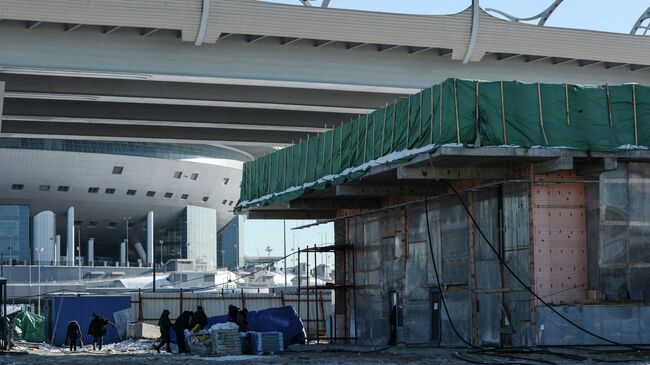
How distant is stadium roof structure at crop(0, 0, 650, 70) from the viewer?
41.7 metres

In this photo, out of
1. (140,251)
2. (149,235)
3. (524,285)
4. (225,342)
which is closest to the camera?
(524,285)

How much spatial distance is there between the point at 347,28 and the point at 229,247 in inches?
4245

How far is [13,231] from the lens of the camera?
114375mm

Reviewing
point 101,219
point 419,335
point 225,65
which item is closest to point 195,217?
point 101,219

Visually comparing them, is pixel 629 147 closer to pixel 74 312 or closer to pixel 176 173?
pixel 74 312

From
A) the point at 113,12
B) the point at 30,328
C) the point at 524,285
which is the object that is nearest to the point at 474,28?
the point at 113,12

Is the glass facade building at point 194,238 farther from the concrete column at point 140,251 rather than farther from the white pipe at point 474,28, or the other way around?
the white pipe at point 474,28

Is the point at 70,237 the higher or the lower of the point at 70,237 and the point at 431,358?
the higher

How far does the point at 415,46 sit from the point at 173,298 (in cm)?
1956

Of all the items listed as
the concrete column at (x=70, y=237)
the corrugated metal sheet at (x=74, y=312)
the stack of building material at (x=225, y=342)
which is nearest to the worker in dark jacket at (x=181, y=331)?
the stack of building material at (x=225, y=342)

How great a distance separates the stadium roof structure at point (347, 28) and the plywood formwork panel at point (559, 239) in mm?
18917

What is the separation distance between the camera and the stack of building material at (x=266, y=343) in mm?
32062

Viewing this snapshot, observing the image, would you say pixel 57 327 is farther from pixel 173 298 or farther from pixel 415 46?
pixel 415 46

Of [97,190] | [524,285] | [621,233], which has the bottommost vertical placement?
[524,285]
